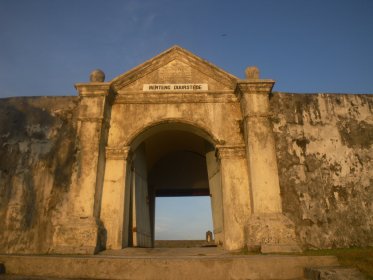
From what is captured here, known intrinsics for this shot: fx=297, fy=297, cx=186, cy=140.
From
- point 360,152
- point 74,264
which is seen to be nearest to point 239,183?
point 360,152

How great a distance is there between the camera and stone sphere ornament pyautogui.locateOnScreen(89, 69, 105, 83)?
835 cm

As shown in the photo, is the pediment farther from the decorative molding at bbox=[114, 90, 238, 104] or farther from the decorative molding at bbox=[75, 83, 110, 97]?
the decorative molding at bbox=[75, 83, 110, 97]

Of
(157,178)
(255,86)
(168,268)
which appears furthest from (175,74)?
(168,268)

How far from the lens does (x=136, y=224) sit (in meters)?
8.37

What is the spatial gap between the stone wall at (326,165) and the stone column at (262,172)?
39cm

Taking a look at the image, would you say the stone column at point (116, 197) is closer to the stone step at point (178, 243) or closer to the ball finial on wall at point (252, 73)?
the ball finial on wall at point (252, 73)

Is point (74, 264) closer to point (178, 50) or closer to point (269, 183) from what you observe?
point (269, 183)

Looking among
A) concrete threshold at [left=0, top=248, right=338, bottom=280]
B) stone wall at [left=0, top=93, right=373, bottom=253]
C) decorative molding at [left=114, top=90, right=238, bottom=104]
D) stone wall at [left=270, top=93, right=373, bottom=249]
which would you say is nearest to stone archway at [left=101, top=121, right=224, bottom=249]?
decorative molding at [left=114, top=90, right=238, bottom=104]

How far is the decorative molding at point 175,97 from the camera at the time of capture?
838 cm

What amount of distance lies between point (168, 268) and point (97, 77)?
5914 mm

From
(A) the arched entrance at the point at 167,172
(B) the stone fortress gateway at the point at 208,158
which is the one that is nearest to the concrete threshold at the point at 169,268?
(B) the stone fortress gateway at the point at 208,158

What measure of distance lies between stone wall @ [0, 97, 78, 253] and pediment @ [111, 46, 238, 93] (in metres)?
1.70

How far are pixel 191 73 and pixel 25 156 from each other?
517cm

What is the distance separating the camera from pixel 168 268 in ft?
14.1
